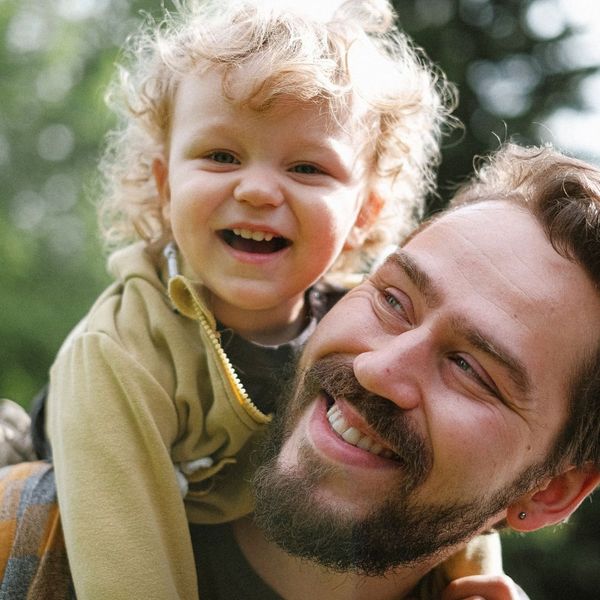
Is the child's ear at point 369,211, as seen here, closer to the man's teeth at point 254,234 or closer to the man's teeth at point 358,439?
the man's teeth at point 254,234

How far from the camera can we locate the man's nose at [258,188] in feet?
7.39

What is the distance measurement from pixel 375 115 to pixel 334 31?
27 cm

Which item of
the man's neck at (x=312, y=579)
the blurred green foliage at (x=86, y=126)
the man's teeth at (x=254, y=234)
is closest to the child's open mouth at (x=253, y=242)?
the man's teeth at (x=254, y=234)

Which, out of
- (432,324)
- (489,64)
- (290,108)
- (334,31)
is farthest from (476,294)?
(489,64)

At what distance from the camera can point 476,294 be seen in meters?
2.11

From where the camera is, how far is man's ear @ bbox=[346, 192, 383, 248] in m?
2.77

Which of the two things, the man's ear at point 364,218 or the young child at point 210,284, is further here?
the man's ear at point 364,218

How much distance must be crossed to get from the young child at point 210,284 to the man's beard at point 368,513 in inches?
9.1

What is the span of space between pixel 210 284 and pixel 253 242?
0.17 m

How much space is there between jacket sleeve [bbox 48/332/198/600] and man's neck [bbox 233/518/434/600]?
0.27m

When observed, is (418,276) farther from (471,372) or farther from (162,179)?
(162,179)

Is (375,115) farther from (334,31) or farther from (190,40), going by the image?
(190,40)

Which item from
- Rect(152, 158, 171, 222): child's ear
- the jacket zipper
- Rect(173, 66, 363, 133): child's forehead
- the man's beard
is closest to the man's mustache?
the man's beard

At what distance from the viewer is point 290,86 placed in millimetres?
2279
